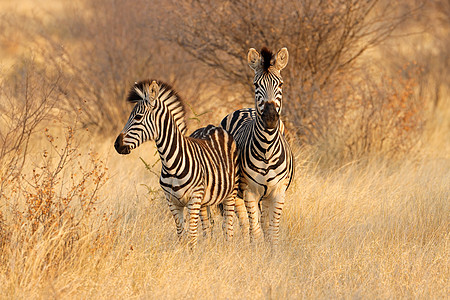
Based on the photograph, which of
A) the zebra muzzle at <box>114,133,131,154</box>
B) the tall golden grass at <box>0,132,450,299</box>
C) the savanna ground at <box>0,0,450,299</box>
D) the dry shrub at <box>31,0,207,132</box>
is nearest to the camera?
the tall golden grass at <box>0,132,450,299</box>

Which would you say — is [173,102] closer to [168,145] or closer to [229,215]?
[168,145]

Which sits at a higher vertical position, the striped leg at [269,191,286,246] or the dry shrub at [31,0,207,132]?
the dry shrub at [31,0,207,132]

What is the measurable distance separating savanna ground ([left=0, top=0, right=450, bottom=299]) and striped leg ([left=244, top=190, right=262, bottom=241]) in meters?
0.18

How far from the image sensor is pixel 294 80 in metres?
9.65

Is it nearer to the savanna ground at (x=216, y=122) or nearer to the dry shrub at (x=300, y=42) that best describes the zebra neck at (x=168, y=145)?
the savanna ground at (x=216, y=122)

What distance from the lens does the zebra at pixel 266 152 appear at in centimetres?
544

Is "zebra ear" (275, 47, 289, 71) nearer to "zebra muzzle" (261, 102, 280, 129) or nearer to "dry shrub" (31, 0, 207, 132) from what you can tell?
"zebra muzzle" (261, 102, 280, 129)

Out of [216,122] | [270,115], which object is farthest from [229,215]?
[216,122]

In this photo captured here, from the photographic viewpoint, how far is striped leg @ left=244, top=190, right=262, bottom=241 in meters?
5.91

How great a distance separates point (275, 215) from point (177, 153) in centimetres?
117

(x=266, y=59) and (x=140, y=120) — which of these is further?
(x=266, y=59)

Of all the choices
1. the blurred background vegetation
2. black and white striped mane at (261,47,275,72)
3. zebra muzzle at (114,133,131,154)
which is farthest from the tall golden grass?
the blurred background vegetation

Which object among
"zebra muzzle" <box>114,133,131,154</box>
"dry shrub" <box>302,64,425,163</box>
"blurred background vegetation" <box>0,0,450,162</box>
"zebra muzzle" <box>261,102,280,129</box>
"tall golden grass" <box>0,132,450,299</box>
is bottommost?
"tall golden grass" <box>0,132,450,299</box>

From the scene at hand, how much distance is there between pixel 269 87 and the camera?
5.42 m
